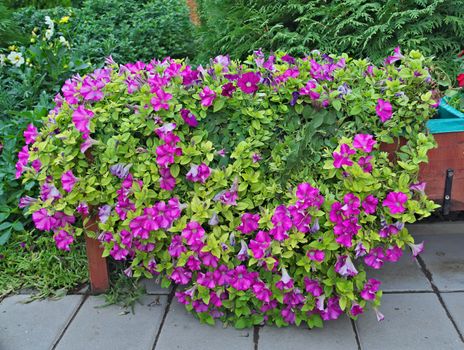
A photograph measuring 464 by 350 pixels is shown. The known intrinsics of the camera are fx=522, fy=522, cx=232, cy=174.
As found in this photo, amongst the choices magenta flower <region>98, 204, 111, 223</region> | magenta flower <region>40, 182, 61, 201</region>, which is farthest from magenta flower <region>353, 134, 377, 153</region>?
magenta flower <region>40, 182, 61, 201</region>

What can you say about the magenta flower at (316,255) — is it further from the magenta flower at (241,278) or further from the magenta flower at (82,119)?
the magenta flower at (82,119)

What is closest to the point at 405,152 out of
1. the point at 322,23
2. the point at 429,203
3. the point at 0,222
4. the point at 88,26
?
the point at 429,203

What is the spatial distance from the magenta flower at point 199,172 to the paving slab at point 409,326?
0.93 meters

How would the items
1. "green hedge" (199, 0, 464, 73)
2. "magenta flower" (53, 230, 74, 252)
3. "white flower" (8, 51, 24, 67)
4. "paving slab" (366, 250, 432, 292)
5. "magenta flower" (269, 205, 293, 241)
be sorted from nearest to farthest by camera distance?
"magenta flower" (269, 205, 293, 241), "magenta flower" (53, 230, 74, 252), "paving slab" (366, 250, 432, 292), "green hedge" (199, 0, 464, 73), "white flower" (8, 51, 24, 67)

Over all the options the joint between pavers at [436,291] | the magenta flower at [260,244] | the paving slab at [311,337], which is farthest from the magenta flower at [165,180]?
the joint between pavers at [436,291]

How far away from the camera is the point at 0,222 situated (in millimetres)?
2898

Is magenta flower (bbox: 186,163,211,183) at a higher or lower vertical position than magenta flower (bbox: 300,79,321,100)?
lower

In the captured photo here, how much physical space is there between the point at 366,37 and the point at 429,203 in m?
1.40

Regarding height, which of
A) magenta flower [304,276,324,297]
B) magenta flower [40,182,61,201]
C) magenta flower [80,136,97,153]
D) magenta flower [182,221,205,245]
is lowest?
magenta flower [304,276,324,297]

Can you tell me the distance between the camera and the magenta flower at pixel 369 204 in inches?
81.0

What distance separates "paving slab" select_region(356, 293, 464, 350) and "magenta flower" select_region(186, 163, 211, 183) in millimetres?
932

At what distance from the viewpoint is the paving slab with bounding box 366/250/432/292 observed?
2.54 meters

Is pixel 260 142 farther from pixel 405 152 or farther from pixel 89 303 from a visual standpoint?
pixel 89 303

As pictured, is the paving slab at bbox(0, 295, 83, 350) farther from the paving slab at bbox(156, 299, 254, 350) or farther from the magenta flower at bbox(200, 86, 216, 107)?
the magenta flower at bbox(200, 86, 216, 107)
